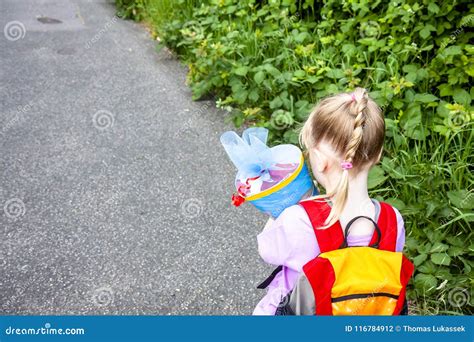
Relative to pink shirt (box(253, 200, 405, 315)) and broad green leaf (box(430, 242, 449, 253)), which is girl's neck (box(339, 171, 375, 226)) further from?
broad green leaf (box(430, 242, 449, 253))

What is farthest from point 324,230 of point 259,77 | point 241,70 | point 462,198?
point 241,70

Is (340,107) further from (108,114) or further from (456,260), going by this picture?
(108,114)

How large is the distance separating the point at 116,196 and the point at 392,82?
84.2 inches

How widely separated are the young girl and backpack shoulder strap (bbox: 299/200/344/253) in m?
0.02

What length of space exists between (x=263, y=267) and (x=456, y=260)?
1.09 metres

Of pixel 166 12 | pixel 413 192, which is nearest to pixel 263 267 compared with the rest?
pixel 413 192

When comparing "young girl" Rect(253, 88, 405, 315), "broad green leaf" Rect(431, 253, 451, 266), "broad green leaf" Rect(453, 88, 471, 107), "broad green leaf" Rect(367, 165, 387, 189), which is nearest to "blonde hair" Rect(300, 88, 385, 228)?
"young girl" Rect(253, 88, 405, 315)

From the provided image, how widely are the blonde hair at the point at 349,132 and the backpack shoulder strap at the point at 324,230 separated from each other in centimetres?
2

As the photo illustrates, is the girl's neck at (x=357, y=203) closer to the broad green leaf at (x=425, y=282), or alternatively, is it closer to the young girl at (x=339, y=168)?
the young girl at (x=339, y=168)

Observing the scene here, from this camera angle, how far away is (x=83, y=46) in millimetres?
6691

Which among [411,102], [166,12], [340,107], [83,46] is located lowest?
[83,46]

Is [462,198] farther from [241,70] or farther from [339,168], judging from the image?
[241,70]

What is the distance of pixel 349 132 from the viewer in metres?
1.65

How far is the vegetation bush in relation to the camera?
2797 mm
